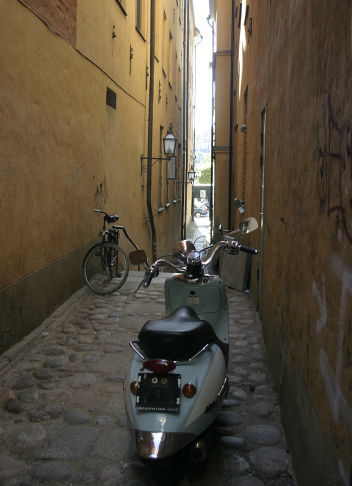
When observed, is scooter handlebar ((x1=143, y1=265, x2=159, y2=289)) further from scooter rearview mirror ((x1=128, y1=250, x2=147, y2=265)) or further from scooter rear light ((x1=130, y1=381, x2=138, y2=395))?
scooter rear light ((x1=130, y1=381, x2=138, y2=395))

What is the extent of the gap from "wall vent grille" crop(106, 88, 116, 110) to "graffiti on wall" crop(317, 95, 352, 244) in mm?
6908

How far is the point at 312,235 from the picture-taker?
2664mm

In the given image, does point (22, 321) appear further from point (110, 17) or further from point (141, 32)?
point (141, 32)

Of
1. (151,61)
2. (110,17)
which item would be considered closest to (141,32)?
(151,61)

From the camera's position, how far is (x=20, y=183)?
4.99 metres

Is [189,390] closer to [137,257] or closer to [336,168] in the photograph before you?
[137,257]

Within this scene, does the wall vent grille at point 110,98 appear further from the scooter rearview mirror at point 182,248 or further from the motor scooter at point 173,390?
the motor scooter at point 173,390

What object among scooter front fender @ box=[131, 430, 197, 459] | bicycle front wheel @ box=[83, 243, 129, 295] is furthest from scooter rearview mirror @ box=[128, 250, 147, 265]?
bicycle front wheel @ box=[83, 243, 129, 295]

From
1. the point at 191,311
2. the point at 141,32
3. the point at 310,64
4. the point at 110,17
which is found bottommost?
the point at 191,311

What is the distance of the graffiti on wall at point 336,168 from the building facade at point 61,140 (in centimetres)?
315

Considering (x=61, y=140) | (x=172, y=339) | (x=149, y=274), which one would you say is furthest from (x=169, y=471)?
(x=61, y=140)

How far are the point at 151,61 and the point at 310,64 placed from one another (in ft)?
34.4

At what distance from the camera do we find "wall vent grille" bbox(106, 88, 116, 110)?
884 cm

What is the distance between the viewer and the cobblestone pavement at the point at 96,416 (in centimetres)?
299
